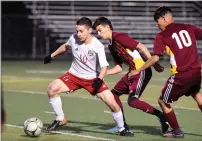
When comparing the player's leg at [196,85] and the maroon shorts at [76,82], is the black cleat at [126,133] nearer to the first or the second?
the maroon shorts at [76,82]

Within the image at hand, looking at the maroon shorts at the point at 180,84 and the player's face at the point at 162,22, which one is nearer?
the maroon shorts at the point at 180,84

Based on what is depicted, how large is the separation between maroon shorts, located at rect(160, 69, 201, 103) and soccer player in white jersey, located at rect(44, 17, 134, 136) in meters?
0.89

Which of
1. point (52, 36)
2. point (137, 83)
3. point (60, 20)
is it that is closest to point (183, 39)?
point (137, 83)

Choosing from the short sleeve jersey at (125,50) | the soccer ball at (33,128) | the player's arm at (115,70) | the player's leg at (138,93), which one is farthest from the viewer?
the player's arm at (115,70)

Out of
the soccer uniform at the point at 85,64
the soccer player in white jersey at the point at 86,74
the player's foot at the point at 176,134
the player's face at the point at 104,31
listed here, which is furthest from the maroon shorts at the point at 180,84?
the player's face at the point at 104,31

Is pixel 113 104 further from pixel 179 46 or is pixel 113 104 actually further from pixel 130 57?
pixel 179 46

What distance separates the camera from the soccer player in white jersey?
866 cm

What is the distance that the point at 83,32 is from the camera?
28.5ft

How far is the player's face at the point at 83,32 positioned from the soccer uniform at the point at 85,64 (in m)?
0.12

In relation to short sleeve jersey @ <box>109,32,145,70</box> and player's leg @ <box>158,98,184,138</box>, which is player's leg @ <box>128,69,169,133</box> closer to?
short sleeve jersey @ <box>109,32,145,70</box>

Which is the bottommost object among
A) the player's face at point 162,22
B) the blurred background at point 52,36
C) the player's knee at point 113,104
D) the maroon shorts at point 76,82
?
the blurred background at point 52,36

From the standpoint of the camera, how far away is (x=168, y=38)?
8.12 m

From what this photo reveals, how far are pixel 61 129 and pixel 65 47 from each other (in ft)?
4.45

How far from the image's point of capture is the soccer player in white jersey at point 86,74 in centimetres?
866
